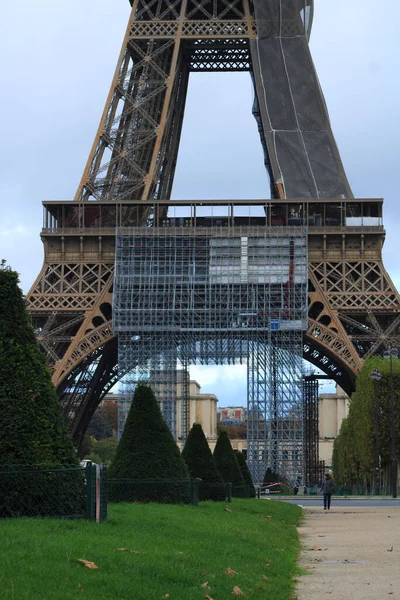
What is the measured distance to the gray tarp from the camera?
209 feet

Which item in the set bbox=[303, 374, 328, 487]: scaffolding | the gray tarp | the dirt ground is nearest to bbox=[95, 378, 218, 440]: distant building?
bbox=[303, 374, 328, 487]: scaffolding

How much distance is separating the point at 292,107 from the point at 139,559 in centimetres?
5625

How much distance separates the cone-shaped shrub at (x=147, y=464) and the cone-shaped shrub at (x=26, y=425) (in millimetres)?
5981

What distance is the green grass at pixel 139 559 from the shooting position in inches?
375

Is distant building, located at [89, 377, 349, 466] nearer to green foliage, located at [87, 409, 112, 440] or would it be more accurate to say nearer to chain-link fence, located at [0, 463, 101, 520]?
green foliage, located at [87, 409, 112, 440]

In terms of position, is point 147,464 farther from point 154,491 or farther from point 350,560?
point 350,560

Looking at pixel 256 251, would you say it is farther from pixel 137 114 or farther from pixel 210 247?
pixel 137 114

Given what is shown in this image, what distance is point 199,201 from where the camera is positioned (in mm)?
63562

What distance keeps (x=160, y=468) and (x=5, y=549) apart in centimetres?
1148

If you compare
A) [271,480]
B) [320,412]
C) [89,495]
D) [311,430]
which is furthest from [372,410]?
[320,412]

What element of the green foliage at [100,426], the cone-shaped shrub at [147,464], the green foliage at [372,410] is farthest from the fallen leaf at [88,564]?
the green foliage at [100,426]

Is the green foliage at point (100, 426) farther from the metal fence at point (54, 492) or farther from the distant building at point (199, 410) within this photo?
the metal fence at point (54, 492)

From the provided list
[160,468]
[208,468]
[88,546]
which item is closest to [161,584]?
[88,546]

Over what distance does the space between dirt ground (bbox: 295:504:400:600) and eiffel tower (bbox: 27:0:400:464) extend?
108ft
